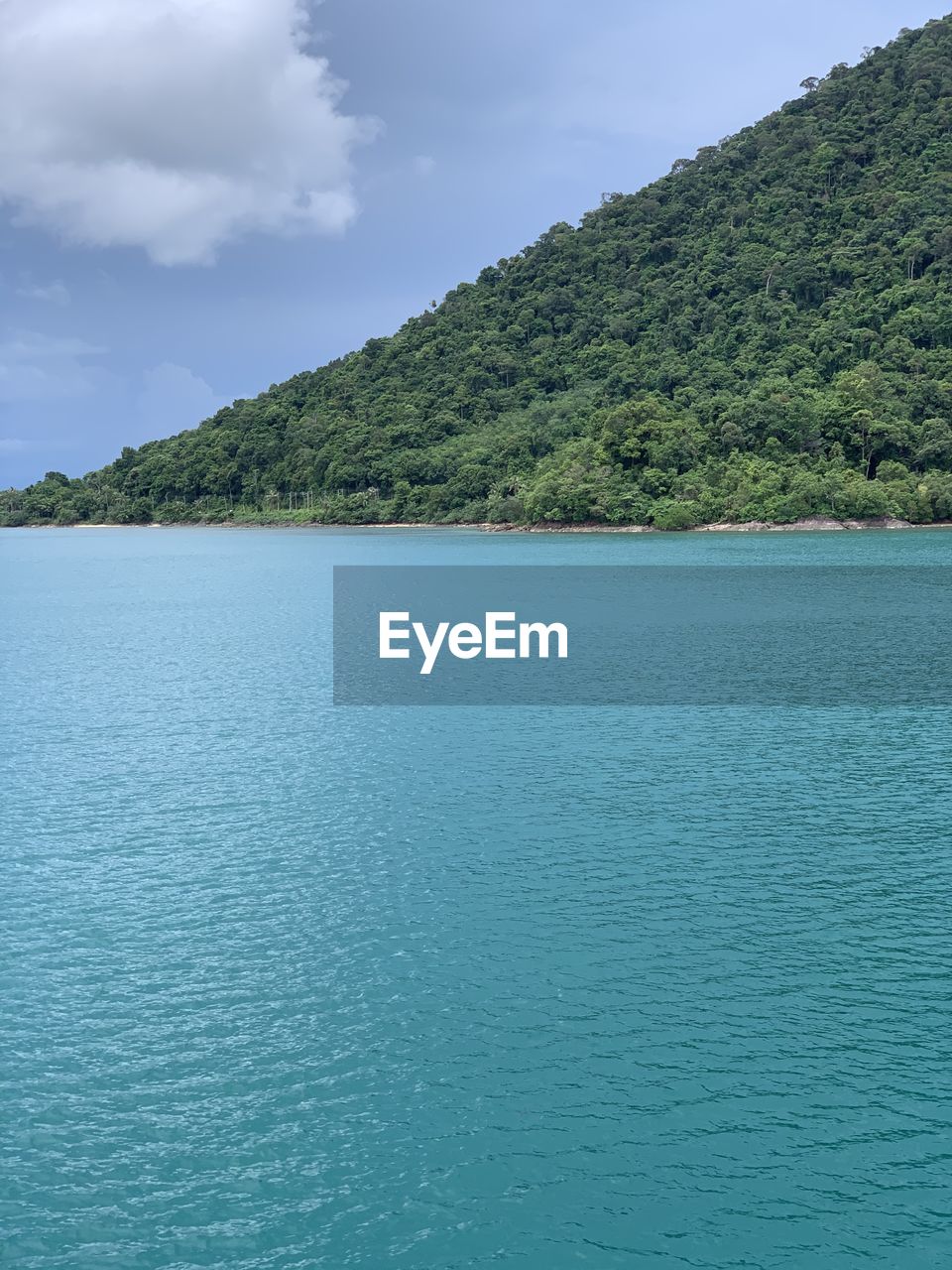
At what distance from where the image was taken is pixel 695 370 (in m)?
147

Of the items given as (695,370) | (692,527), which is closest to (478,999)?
(692,527)

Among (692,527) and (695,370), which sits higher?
(695,370)

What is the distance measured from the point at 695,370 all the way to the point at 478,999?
Result: 14382cm

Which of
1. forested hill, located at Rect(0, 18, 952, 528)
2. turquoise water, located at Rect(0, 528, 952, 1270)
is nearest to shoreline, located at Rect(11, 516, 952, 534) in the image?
forested hill, located at Rect(0, 18, 952, 528)

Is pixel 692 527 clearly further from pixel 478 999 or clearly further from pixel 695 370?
pixel 478 999

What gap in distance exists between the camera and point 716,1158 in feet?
31.6

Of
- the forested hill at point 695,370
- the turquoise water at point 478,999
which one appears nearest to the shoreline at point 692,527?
the forested hill at point 695,370

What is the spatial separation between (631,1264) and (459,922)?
21.6 ft

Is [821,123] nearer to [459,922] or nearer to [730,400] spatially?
[730,400]

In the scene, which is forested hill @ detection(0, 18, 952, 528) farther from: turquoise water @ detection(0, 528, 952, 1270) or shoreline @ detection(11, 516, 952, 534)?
turquoise water @ detection(0, 528, 952, 1270)

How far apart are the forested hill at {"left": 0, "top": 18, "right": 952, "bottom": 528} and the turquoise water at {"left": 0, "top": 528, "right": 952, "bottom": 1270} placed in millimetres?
95478

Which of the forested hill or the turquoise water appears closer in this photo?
the turquoise water

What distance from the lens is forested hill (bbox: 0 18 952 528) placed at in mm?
119000

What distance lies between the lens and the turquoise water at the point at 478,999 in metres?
9.02
